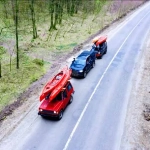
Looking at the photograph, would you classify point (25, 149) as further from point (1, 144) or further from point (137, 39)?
point (137, 39)

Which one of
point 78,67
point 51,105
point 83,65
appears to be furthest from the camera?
point 83,65

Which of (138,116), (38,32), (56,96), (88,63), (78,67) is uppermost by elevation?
(38,32)

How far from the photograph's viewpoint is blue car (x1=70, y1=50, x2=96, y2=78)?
81.4 ft

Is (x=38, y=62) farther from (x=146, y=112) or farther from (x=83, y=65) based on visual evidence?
(x=146, y=112)

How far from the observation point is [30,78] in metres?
26.0

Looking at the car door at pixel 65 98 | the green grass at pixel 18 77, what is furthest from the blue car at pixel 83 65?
the car door at pixel 65 98

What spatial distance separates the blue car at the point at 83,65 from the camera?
24.8 meters

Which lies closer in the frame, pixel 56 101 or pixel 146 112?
pixel 56 101

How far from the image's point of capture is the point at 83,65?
25.3 m

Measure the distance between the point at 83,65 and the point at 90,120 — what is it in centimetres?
812

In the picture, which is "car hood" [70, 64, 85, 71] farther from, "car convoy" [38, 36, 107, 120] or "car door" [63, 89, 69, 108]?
"car door" [63, 89, 69, 108]

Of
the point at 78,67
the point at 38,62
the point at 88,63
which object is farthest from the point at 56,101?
the point at 38,62

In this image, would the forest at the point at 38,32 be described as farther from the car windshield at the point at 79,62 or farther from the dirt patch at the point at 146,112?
the dirt patch at the point at 146,112

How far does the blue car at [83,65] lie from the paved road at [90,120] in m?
0.63
